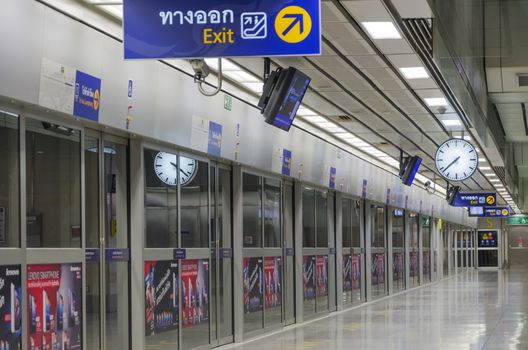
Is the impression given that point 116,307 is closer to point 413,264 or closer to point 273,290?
point 273,290

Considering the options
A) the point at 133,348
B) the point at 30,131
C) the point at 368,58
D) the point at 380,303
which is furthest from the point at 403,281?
the point at 30,131

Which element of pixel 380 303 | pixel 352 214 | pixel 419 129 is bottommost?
pixel 380 303

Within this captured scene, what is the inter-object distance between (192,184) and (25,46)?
4.69 metres

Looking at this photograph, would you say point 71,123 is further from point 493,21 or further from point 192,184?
point 493,21

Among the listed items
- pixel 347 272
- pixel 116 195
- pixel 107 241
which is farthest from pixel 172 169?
pixel 347 272

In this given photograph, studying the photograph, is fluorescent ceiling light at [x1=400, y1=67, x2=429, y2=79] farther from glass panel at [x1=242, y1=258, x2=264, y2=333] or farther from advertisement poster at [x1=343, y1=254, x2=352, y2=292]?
advertisement poster at [x1=343, y1=254, x2=352, y2=292]

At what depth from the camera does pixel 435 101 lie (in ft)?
50.9

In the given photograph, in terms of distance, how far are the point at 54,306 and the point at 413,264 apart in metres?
24.5

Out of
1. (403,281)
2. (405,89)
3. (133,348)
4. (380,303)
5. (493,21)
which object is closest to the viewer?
(133,348)

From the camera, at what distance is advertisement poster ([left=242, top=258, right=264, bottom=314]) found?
13.6 meters

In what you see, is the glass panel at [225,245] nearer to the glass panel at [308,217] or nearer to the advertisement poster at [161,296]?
the advertisement poster at [161,296]

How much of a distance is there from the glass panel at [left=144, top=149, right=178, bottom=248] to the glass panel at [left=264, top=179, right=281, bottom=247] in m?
4.18

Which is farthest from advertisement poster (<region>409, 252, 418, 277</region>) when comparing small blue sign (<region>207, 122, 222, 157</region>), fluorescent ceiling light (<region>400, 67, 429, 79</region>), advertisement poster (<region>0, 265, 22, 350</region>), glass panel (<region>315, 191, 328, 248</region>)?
advertisement poster (<region>0, 265, 22, 350</region>)

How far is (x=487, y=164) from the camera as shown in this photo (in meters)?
25.8
